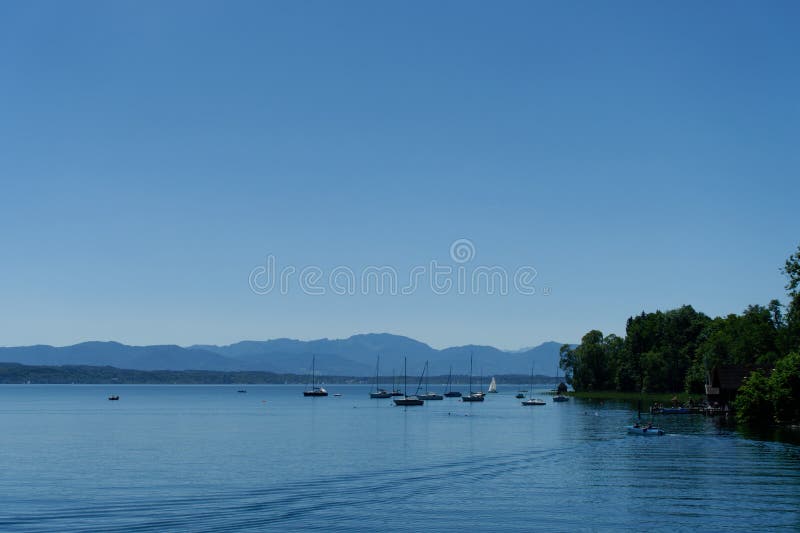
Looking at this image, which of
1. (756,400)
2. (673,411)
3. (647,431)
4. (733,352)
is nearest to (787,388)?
(756,400)

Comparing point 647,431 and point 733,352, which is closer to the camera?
point 647,431

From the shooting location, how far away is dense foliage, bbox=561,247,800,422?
83750mm

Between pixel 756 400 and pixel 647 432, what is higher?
pixel 756 400

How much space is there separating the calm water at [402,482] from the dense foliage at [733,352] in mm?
8362

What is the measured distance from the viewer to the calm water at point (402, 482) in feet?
126

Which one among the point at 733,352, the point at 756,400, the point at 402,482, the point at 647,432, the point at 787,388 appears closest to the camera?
the point at 402,482

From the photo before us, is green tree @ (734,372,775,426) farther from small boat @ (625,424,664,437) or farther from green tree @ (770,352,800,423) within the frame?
small boat @ (625,424,664,437)

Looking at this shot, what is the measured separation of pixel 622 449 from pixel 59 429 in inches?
3073

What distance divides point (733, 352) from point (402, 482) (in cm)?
9576

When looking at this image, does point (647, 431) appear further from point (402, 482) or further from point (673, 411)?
point (402, 482)

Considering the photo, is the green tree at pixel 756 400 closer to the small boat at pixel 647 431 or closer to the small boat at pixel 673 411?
the small boat at pixel 647 431

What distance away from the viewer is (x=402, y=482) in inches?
2009

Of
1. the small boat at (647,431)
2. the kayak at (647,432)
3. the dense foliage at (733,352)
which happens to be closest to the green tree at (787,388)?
the dense foliage at (733,352)

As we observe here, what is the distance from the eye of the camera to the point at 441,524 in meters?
37.5
